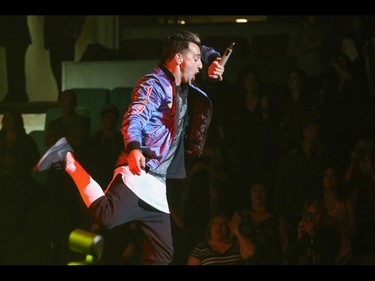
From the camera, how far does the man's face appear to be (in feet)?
14.8

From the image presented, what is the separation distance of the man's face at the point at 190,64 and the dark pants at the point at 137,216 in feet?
1.99

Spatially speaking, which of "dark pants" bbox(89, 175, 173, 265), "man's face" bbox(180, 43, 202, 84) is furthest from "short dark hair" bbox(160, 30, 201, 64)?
"dark pants" bbox(89, 175, 173, 265)

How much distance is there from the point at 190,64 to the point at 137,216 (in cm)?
81

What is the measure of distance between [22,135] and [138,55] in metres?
1.52

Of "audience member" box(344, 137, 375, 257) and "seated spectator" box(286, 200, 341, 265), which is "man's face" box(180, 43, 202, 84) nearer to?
"seated spectator" box(286, 200, 341, 265)

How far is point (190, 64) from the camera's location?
4508mm

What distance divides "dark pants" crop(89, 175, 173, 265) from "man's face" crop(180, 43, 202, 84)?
0.61 m

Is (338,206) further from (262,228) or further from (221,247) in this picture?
(221,247)

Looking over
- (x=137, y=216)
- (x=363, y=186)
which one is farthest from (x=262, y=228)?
(x=137, y=216)

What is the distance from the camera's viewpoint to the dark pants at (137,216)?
14.6 ft

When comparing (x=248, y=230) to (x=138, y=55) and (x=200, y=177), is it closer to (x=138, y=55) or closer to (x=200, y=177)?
(x=200, y=177)
